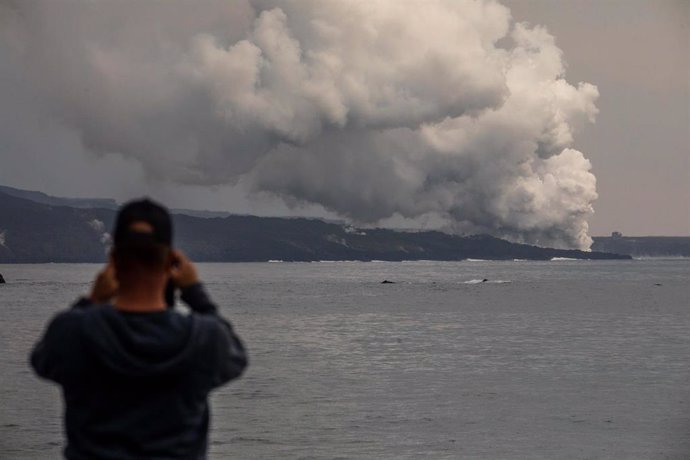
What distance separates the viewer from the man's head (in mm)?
4996

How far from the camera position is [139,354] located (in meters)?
5.04

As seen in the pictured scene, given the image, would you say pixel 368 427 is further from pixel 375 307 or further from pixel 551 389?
pixel 375 307

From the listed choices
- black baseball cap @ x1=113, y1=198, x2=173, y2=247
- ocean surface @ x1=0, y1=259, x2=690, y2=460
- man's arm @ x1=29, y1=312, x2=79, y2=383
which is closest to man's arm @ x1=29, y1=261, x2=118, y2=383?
man's arm @ x1=29, y1=312, x2=79, y2=383

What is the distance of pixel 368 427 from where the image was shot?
36062mm

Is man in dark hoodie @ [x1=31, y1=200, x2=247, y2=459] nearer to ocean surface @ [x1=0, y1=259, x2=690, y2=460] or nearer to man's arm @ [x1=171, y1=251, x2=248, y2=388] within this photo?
man's arm @ [x1=171, y1=251, x2=248, y2=388]

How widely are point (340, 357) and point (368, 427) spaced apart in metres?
28.5

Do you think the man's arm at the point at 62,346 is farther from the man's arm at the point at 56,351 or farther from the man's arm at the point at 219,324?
the man's arm at the point at 219,324

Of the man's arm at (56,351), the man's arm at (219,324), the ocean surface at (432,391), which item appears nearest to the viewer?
the man's arm at (56,351)

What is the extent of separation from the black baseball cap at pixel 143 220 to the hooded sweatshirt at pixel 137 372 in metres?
0.32

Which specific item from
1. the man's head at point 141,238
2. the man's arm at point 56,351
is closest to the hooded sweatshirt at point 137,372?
the man's arm at point 56,351

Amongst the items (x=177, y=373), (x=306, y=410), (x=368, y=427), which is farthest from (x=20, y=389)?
(x=177, y=373)

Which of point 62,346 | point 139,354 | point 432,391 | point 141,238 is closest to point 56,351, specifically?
point 62,346

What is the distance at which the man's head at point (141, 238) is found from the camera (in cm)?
500

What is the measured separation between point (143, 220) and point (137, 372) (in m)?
0.66
